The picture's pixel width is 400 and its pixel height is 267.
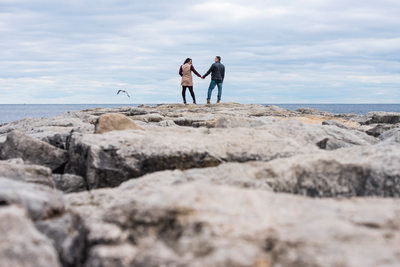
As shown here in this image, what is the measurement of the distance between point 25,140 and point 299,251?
573 cm

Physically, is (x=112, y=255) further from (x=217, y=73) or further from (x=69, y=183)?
(x=217, y=73)

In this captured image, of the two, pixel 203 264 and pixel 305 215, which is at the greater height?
pixel 305 215

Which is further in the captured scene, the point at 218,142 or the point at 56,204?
the point at 218,142

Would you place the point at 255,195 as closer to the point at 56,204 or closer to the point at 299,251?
the point at 299,251

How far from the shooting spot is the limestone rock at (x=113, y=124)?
6884mm

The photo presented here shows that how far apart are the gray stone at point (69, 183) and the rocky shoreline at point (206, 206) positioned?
0.01 meters

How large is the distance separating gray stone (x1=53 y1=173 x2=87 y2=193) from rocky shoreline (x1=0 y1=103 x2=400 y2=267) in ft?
0.05

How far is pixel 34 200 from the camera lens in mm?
3719

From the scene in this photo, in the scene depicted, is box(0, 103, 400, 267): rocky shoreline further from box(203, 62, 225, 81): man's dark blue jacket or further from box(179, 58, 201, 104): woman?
box(203, 62, 225, 81): man's dark blue jacket

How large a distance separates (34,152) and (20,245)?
447cm

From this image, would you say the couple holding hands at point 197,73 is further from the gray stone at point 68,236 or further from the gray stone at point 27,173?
the gray stone at point 68,236

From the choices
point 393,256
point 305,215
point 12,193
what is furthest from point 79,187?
point 393,256

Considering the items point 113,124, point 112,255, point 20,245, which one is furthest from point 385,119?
point 20,245

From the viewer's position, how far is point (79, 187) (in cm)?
587
